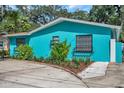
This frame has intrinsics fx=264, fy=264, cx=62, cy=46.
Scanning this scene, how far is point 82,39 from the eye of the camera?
18297 millimetres

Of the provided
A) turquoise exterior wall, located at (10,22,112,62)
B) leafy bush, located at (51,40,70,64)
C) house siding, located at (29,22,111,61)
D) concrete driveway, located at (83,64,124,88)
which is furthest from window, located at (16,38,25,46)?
concrete driveway, located at (83,64,124,88)

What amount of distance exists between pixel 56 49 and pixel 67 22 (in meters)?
3.32

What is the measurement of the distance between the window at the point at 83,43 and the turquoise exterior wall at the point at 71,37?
0.23 meters

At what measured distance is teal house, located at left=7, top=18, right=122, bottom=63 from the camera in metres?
17.5

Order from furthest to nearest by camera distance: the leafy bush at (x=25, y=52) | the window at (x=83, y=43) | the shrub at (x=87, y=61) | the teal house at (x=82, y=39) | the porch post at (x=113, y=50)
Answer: the leafy bush at (x=25, y=52)
the window at (x=83, y=43)
the teal house at (x=82, y=39)
the porch post at (x=113, y=50)
the shrub at (x=87, y=61)

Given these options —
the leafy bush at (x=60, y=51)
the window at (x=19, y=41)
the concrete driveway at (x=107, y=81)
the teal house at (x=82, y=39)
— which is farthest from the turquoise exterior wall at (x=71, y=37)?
the concrete driveway at (x=107, y=81)

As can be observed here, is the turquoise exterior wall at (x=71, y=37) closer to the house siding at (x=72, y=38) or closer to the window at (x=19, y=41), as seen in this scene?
the house siding at (x=72, y=38)

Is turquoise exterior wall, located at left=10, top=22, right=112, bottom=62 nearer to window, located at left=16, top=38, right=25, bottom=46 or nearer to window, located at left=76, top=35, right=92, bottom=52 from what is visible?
window, located at left=76, top=35, right=92, bottom=52

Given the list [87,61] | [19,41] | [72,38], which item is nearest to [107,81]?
[87,61]

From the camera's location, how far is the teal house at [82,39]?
17.5 metres

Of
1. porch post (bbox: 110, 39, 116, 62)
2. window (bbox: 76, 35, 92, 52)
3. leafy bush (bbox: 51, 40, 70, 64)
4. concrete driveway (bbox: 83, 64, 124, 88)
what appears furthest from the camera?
window (bbox: 76, 35, 92, 52)

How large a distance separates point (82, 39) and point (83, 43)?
0.33 meters
